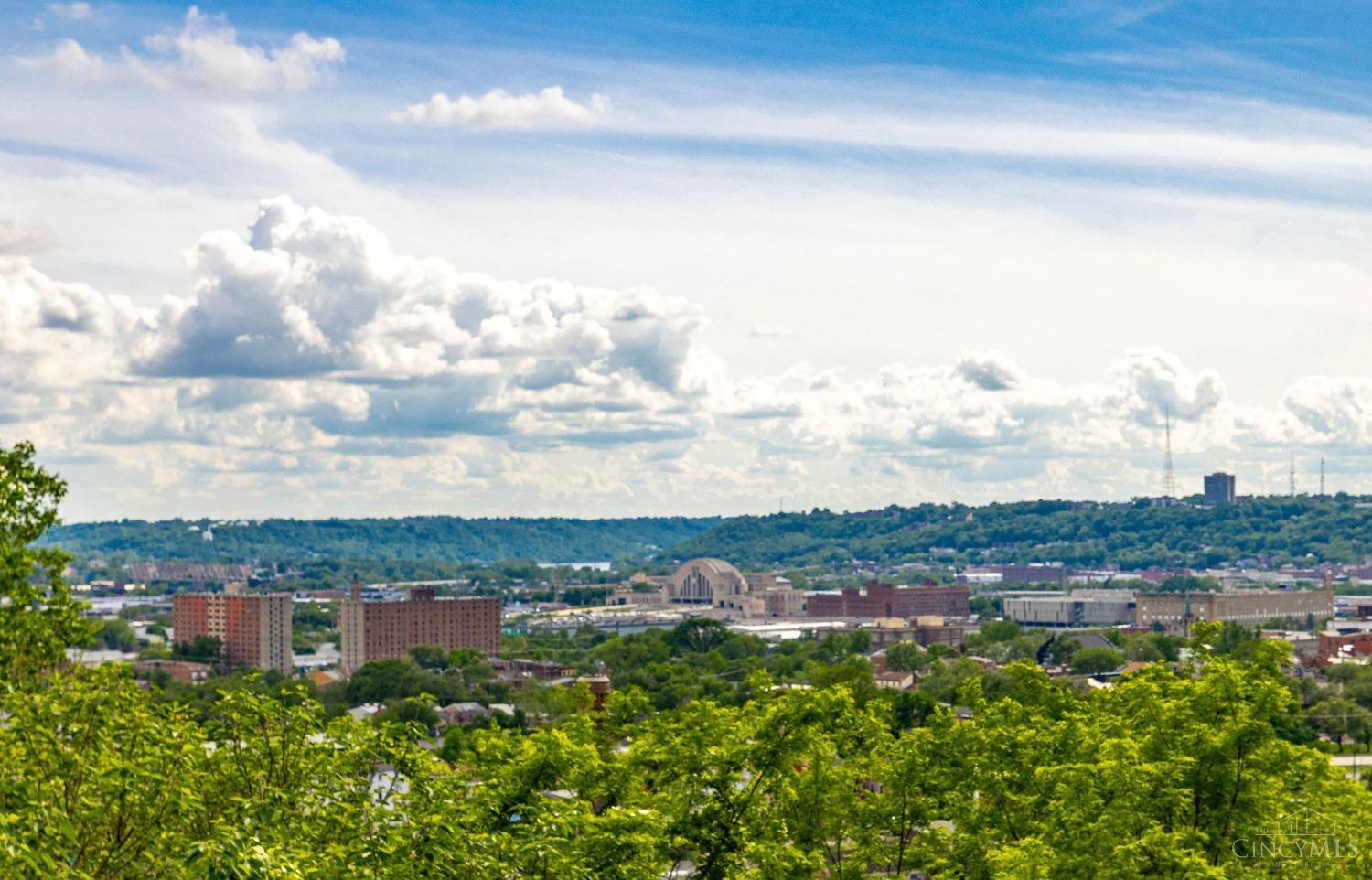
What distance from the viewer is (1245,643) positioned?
162ft

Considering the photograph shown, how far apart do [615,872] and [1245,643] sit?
29.5m

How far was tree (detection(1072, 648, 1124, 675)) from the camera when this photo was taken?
148 m

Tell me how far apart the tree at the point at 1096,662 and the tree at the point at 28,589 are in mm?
124155

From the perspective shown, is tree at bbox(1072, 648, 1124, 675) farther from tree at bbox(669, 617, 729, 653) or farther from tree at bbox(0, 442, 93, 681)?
tree at bbox(0, 442, 93, 681)

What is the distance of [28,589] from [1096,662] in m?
129

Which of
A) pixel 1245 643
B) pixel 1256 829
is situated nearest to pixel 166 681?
pixel 1245 643

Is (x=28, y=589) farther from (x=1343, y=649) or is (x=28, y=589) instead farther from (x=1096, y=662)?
(x=1343, y=649)

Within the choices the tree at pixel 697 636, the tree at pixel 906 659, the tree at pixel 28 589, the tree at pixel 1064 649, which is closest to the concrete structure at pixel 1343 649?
the tree at pixel 1064 649

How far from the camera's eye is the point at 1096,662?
149 meters

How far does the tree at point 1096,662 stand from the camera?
147750mm

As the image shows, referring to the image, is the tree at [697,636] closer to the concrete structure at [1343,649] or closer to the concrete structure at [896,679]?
the concrete structure at [896,679]

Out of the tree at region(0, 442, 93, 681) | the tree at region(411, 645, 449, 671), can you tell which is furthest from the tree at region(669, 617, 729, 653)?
the tree at region(0, 442, 93, 681)

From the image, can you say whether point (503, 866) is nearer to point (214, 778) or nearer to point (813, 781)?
point (214, 778)

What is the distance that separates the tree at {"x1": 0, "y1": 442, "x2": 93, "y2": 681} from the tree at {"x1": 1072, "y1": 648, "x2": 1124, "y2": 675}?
124155mm
